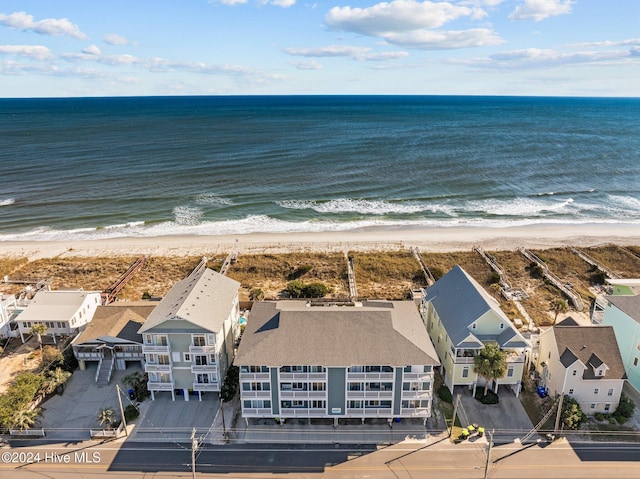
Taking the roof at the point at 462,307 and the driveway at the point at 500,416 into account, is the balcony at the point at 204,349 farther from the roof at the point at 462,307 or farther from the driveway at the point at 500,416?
the driveway at the point at 500,416

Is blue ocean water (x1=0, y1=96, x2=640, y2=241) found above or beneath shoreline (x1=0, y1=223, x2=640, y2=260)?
above

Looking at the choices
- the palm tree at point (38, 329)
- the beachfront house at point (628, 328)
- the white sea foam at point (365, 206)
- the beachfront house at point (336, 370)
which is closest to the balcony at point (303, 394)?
the beachfront house at point (336, 370)

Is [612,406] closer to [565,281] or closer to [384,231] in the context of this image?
[565,281]

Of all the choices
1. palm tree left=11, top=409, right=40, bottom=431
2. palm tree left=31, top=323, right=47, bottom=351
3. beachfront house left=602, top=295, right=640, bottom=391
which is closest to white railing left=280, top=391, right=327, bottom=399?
palm tree left=11, top=409, right=40, bottom=431

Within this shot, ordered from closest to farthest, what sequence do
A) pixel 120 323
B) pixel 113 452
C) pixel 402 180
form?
pixel 113 452
pixel 120 323
pixel 402 180

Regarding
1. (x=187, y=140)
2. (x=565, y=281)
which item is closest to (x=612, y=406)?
(x=565, y=281)

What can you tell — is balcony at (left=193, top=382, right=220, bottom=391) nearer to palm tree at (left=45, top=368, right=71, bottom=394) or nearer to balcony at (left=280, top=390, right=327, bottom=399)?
balcony at (left=280, top=390, right=327, bottom=399)
